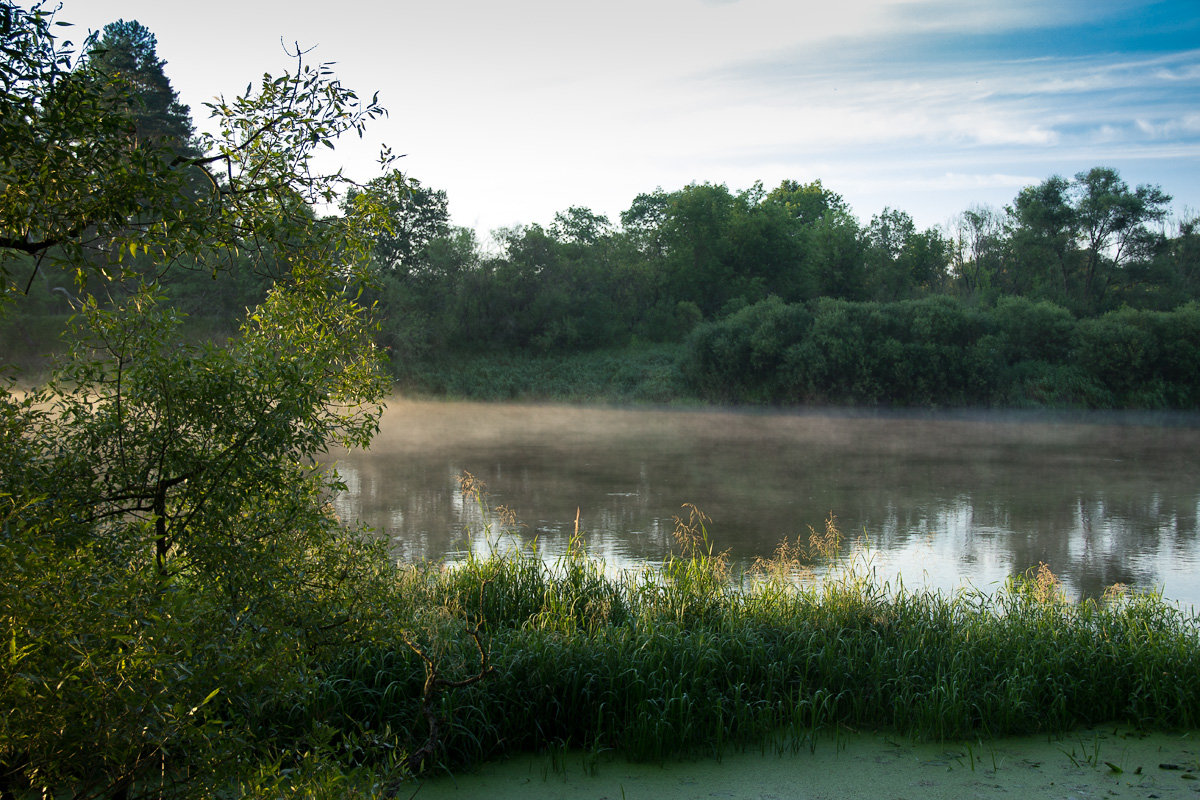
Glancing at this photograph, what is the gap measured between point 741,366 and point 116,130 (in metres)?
31.6

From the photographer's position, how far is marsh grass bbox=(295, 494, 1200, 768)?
5.34 m

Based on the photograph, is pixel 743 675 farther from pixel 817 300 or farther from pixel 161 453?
pixel 817 300

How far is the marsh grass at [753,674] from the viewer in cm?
534

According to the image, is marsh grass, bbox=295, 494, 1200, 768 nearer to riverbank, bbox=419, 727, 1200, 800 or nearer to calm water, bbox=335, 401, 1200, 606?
riverbank, bbox=419, 727, 1200, 800

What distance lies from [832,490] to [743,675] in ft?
35.6

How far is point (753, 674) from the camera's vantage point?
6.03 m

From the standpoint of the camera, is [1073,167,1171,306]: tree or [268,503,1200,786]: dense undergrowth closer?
[268,503,1200,786]: dense undergrowth

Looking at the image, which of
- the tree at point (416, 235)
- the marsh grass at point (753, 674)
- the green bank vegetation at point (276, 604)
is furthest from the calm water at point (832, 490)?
the tree at point (416, 235)

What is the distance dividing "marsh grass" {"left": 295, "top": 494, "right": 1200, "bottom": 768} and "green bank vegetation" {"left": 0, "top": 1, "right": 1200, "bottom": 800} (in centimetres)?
2

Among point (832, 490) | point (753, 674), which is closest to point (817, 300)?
point (832, 490)

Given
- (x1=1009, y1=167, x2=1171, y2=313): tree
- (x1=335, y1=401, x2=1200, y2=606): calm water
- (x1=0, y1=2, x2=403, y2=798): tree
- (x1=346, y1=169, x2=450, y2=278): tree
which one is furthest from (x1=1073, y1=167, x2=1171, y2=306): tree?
(x1=0, y1=2, x2=403, y2=798): tree

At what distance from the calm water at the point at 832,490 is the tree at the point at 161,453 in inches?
184

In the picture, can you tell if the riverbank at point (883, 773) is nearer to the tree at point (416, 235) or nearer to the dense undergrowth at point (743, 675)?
the dense undergrowth at point (743, 675)

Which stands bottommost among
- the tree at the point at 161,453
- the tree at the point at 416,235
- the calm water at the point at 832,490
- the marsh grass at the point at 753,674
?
the calm water at the point at 832,490
